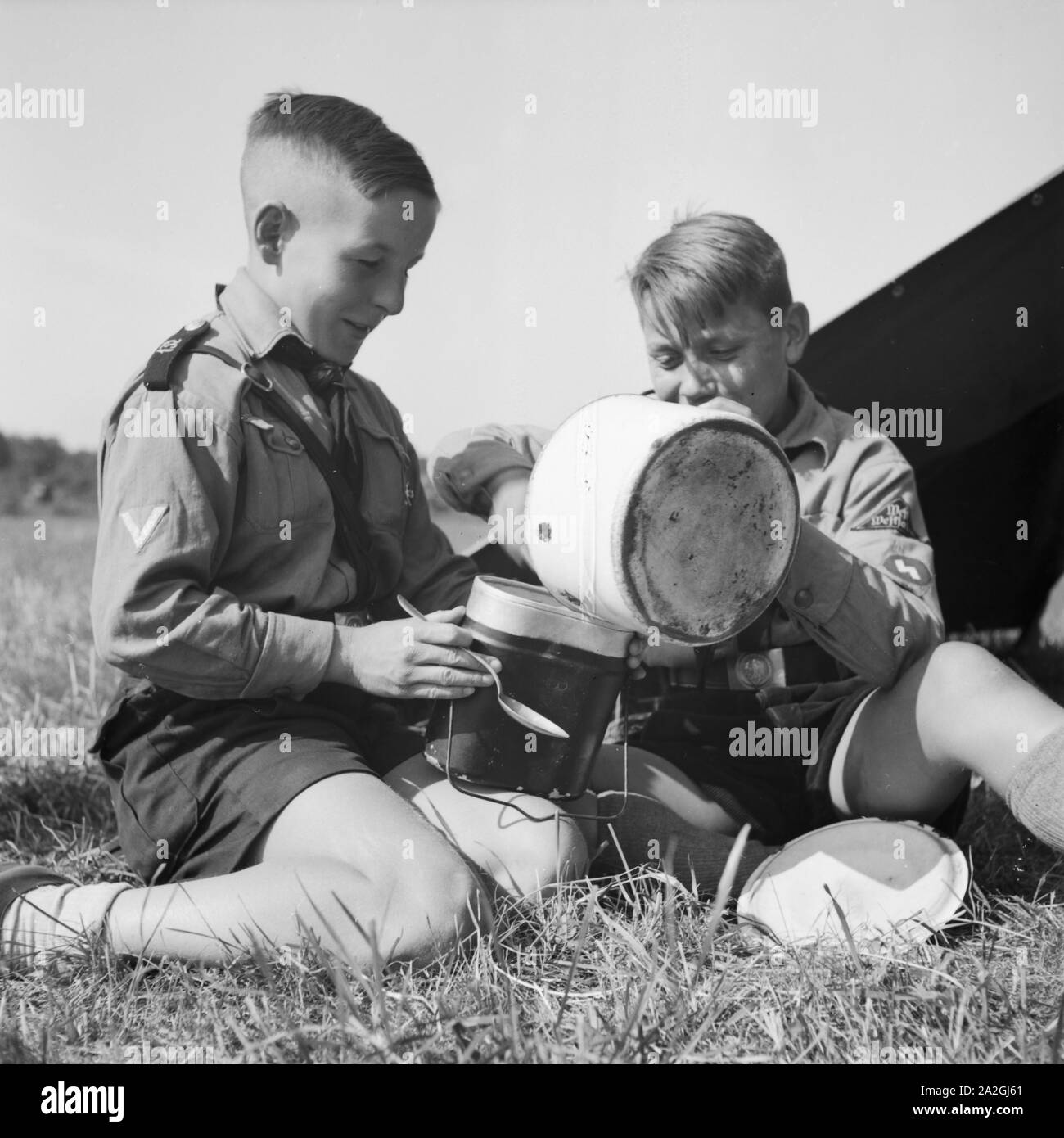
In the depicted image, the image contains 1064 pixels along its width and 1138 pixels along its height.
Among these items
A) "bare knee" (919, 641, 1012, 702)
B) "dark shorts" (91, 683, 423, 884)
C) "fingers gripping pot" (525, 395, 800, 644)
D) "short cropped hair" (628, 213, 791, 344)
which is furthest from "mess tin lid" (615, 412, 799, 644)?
"short cropped hair" (628, 213, 791, 344)

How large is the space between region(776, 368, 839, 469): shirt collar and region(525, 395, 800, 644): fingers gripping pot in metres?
0.58

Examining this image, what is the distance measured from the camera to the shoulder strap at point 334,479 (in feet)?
5.96

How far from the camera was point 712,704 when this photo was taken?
2.15 metres

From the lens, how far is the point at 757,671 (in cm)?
211

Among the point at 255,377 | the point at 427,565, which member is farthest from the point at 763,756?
the point at 255,377

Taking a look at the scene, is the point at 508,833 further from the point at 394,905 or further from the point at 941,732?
the point at 941,732

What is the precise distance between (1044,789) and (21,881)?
4.92 ft

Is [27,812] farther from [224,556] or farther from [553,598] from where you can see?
[553,598]

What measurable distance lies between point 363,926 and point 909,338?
1876 mm

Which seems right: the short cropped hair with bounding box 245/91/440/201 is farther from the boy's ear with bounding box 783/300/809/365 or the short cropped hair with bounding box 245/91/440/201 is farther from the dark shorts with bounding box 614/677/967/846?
the dark shorts with bounding box 614/677/967/846

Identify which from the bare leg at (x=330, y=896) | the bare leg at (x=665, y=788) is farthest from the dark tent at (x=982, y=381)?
the bare leg at (x=330, y=896)

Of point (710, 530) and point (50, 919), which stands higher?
point (710, 530)

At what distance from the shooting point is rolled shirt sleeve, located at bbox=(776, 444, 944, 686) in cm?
176

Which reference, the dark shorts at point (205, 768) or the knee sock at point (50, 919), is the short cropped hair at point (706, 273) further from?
the knee sock at point (50, 919)
